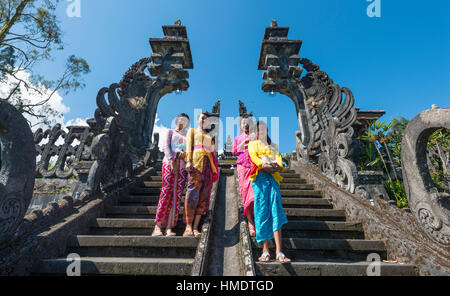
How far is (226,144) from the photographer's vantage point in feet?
48.6

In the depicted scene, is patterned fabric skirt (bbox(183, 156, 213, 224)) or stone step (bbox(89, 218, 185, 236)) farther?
stone step (bbox(89, 218, 185, 236))

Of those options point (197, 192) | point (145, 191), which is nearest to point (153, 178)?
point (145, 191)

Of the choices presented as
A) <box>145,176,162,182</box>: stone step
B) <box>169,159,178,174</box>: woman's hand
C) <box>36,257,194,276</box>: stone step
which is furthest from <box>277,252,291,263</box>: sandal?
<box>145,176,162,182</box>: stone step

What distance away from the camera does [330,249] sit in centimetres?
265

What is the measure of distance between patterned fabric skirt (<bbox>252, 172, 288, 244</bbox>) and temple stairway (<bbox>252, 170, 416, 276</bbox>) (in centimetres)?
29

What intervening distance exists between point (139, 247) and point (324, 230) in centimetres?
265

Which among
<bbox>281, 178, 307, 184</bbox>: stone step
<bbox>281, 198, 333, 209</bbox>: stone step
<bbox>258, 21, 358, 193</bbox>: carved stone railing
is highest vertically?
<bbox>258, 21, 358, 193</bbox>: carved stone railing

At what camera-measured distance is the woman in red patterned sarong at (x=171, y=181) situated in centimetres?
290

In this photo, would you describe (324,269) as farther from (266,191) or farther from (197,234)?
(197,234)

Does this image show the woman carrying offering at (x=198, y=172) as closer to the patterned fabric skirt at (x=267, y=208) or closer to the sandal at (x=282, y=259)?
the patterned fabric skirt at (x=267, y=208)

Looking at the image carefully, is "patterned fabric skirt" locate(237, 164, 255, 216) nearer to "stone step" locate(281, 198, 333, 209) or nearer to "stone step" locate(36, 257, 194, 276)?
"stone step" locate(36, 257, 194, 276)

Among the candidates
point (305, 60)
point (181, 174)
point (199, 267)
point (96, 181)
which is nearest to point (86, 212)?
point (96, 181)

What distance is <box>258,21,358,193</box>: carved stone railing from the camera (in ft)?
14.7

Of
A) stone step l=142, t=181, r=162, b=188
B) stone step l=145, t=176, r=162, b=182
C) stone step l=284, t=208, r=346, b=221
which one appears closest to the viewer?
stone step l=284, t=208, r=346, b=221
